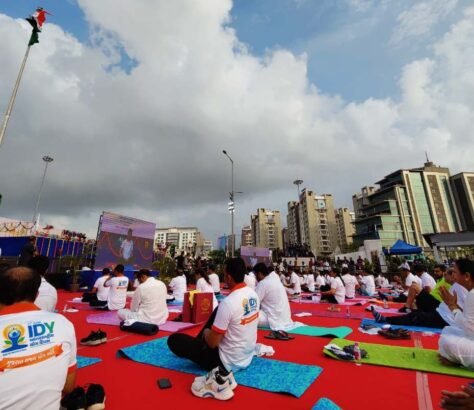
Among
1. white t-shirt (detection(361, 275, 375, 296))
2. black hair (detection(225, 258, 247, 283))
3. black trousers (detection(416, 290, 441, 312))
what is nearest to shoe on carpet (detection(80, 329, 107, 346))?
black hair (detection(225, 258, 247, 283))

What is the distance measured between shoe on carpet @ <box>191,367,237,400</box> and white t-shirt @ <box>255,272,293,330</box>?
283 centimetres

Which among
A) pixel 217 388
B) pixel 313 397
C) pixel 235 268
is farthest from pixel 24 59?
pixel 313 397

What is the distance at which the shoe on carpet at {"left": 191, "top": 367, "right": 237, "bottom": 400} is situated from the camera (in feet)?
8.86

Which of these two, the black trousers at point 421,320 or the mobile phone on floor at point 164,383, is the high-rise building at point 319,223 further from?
the mobile phone on floor at point 164,383

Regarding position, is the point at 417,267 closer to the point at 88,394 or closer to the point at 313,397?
the point at 313,397

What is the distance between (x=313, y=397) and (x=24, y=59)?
1364 centimetres

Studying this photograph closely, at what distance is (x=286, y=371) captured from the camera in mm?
3373

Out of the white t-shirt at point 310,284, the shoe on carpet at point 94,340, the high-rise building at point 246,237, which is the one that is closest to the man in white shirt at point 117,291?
the shoe on carpet at point 94,340

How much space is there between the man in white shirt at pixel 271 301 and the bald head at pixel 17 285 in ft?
13.4

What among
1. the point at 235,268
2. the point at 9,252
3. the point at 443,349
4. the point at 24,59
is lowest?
the point at 443,349

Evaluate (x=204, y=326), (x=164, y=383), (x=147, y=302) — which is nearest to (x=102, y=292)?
(x=147, y=302)

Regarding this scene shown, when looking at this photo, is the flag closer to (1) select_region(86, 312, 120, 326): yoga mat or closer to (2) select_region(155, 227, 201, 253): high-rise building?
(1) select_region(86, 312, 120, 326): yoga mat

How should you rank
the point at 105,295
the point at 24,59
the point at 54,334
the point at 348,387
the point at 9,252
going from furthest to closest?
the point at 9,252 < the point at 24,59 < the point at 105,295 < the point at 348,387 < the point at 54,334

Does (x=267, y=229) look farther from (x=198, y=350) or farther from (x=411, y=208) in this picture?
(x=198, y=350)
